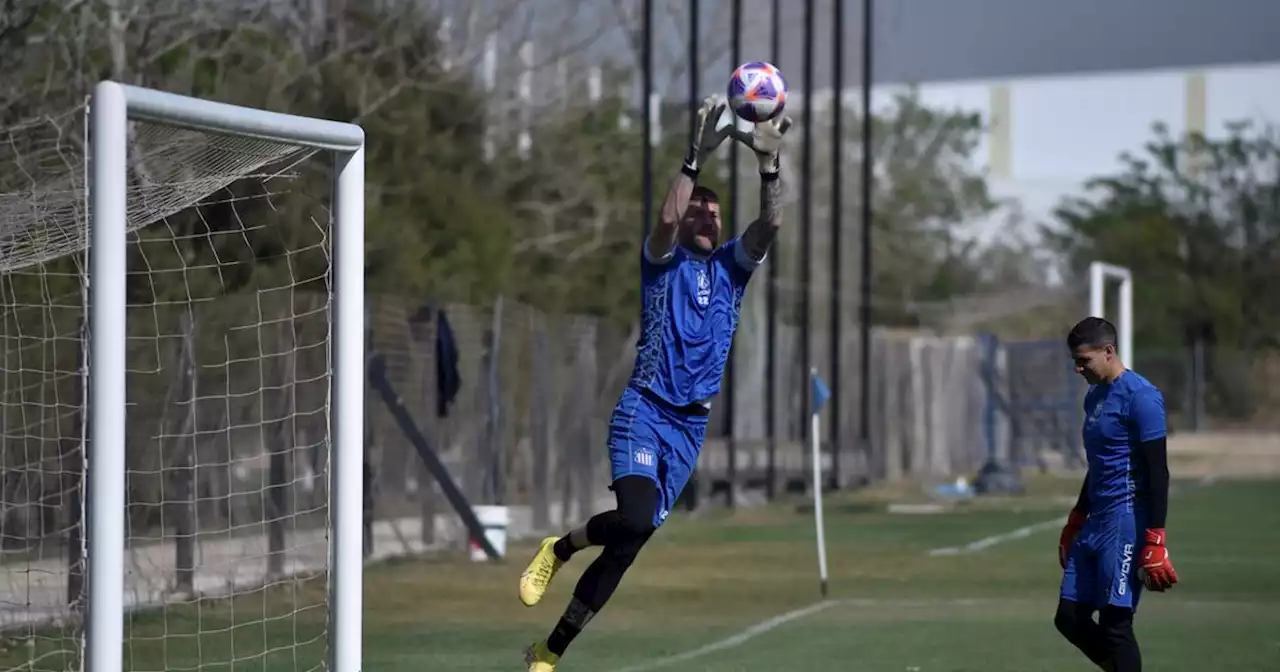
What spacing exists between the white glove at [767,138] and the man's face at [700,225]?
472 mm

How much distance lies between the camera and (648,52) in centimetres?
2645

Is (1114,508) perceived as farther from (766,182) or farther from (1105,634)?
(766,182)

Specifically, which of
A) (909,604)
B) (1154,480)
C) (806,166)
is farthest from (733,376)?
(1154,480)

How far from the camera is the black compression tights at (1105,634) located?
31.2 ft

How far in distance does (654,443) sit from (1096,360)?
81.5 inches

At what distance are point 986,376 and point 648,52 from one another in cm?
1744

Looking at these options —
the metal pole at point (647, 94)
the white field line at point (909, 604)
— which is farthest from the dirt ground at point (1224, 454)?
the white field line at point (909, 604)

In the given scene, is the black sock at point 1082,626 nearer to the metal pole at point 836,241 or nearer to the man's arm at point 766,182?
the man's arm at point 766,182

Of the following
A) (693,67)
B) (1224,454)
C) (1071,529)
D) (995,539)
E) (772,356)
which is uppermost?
(693,67)

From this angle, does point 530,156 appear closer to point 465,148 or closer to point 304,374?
point 465,148

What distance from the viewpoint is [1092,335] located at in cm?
957

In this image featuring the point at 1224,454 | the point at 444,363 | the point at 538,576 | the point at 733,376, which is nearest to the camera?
the point at 538,576

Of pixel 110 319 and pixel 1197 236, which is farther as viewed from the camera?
pixel 1197 236

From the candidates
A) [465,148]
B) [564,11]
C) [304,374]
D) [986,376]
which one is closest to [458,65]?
[465,148]
